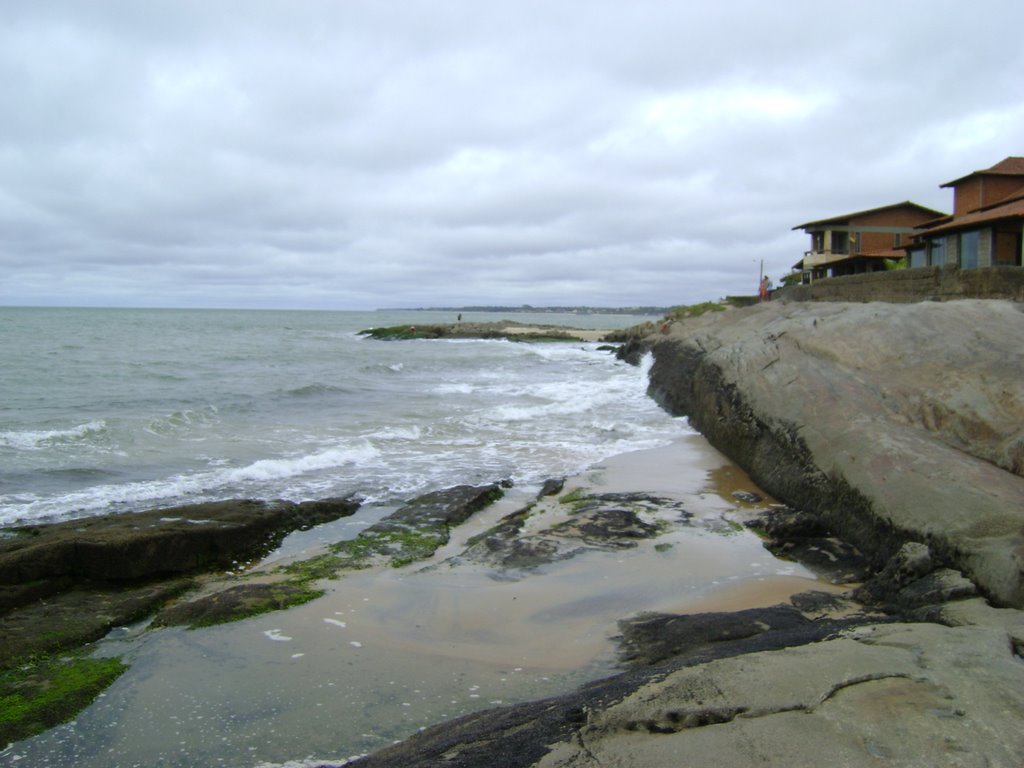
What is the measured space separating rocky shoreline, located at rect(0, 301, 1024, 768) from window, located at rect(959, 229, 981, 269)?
12266 mm

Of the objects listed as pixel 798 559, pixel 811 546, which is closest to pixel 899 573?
pixel 798 559

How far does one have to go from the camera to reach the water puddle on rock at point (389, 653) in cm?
475

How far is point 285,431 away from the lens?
17.2 metres

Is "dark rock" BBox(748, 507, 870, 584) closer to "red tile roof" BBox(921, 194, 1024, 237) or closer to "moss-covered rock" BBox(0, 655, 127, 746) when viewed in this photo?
"moss-covered rock" BBox(0, 655, 127, 746)

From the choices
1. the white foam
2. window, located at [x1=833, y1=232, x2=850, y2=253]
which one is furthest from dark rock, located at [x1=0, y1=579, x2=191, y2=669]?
window, located at [x1=833, y1=232, x2=850, y2=253]

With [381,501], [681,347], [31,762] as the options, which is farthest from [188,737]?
[681,347]

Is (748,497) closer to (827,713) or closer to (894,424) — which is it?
(894,424)

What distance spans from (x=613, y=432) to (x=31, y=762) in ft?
44.0

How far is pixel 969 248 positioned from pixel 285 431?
22.4 meters

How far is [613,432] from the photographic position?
659 inches

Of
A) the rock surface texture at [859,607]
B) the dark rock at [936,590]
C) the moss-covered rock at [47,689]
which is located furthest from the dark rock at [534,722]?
the moss-covered rock at [47,689]

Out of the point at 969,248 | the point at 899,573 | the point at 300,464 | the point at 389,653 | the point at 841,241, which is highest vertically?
the point at 841,241

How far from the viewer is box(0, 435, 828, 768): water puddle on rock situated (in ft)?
15.6

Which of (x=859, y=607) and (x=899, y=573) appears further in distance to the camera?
(x=899, y=573)
